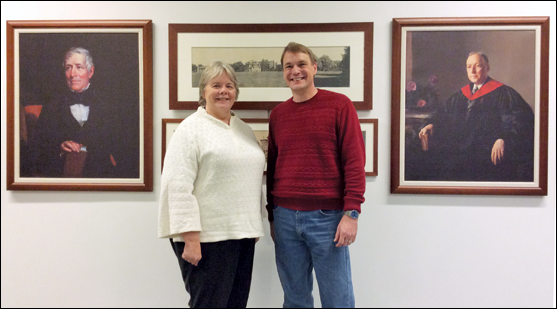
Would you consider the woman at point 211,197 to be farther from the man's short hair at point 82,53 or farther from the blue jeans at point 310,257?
the man's short hair at point 82,53

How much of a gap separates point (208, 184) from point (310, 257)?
0.56 meters

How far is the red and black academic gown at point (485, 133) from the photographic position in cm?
155

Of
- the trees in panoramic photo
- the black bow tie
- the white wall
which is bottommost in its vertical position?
the white wall

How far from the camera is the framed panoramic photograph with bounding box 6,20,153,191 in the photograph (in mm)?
1584

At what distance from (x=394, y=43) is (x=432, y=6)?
0.31 meters

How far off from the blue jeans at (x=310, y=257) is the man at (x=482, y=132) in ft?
2.66

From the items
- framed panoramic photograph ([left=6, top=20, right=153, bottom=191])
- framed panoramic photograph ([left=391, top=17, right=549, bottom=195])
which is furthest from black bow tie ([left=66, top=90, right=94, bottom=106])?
framed panoramic photograph ([left=391, top=17, right=549, bottom=195])

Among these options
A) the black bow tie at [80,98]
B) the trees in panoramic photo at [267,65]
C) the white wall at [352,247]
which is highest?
the trees in panoramic photo at [267,65]

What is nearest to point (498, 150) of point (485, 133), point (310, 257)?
point (485, 133)

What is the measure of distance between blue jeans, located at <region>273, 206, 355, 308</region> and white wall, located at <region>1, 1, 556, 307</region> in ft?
1.24

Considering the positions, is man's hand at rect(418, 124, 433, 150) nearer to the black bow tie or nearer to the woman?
the woman

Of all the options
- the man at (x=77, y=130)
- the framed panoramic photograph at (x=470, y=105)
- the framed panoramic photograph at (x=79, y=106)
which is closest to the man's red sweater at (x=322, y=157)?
the framed panoramic photograph at (x=470, y=105)

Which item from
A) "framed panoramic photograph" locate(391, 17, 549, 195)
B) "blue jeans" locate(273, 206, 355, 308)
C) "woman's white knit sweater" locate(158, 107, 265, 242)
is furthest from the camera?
"framed panoramic photograph" locate(391, 17, 549, 195)

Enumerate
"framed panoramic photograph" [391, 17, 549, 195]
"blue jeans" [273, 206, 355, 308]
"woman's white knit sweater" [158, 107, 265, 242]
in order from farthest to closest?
"framed panoramic photograph" [391, 17, 549, 195], "blue jeans" [273, 206, 355, 308], "woman's white knit sweater" [158, 107, 265, 242]
